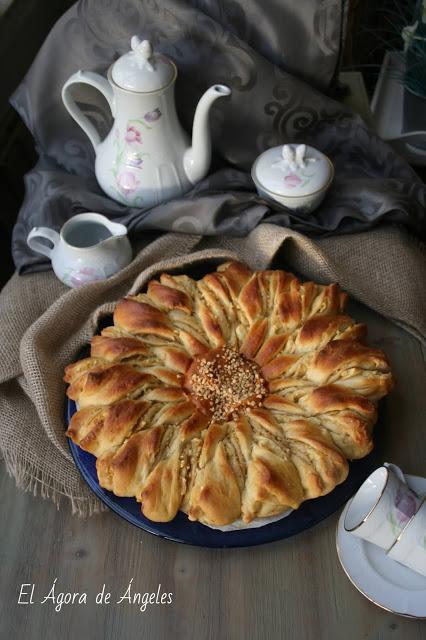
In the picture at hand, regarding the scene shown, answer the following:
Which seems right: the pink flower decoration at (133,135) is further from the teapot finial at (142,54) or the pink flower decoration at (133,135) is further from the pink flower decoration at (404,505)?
the pink flower decoration at (404,505)

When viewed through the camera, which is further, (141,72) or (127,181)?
(127,181)

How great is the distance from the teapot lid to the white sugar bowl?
182 mm

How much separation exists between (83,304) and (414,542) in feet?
1.66

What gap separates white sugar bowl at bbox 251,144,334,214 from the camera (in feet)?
3.08

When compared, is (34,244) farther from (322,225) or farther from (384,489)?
(384,489)

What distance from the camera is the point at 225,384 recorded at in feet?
2.52

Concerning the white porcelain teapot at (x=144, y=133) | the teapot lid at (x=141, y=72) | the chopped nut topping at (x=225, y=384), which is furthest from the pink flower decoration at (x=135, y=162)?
the chopped nut topping at (x=225, y=384)

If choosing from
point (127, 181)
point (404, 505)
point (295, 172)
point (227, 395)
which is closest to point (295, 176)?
point (295, 172)

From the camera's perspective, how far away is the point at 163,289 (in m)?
0.85

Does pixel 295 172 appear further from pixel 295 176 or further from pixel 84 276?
pixel 84 276

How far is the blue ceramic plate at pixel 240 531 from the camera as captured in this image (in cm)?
71

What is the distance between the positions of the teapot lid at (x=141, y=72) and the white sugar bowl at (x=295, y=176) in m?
0.18

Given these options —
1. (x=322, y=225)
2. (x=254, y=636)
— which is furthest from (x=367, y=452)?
(x=322, y=225)

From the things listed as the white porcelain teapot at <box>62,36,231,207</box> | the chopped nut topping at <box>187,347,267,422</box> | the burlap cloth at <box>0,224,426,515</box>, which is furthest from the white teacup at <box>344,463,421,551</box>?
the white porcelain teapot at <box>62,36,231,207</box>
